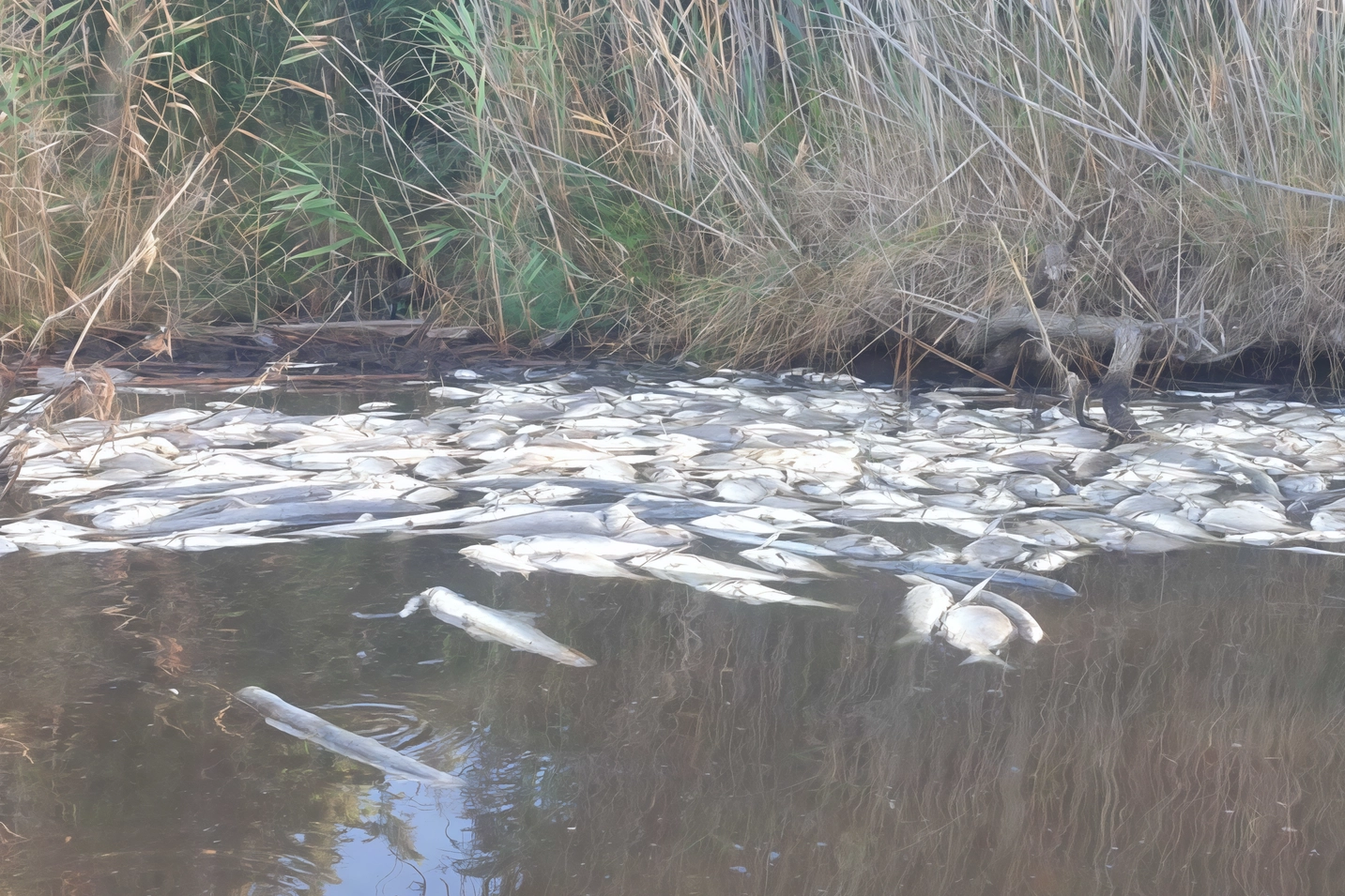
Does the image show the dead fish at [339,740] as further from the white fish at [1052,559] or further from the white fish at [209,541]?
the white fish at [1052,559]

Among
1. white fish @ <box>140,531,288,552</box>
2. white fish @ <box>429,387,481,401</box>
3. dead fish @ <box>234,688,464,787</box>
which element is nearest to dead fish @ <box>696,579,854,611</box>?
dead fish @ <box>234,688,464,787</box>

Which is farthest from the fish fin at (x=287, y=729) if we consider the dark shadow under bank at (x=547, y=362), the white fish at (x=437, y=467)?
the dark shadow under bank at (x=547, y=362)

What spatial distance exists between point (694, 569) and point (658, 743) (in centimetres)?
46

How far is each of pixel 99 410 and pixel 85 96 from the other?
1.90 metres

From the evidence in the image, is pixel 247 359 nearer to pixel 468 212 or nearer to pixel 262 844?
pixel 468 212

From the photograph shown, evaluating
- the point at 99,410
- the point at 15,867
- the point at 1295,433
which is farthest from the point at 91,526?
the point at 1295,433

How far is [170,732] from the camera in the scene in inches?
41.3

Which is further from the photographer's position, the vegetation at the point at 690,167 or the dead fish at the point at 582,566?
the vegetation at the point at 690,167

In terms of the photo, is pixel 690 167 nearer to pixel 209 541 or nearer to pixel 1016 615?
pixel 209 541

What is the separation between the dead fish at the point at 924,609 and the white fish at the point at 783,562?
0.44ft

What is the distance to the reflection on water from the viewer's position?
2.91 feet

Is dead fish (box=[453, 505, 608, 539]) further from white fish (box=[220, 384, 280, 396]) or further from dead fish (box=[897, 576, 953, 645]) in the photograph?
white fish (box=[220, 384, 280, 396])

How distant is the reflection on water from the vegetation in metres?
1.59

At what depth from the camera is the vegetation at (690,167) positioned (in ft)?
9.11
